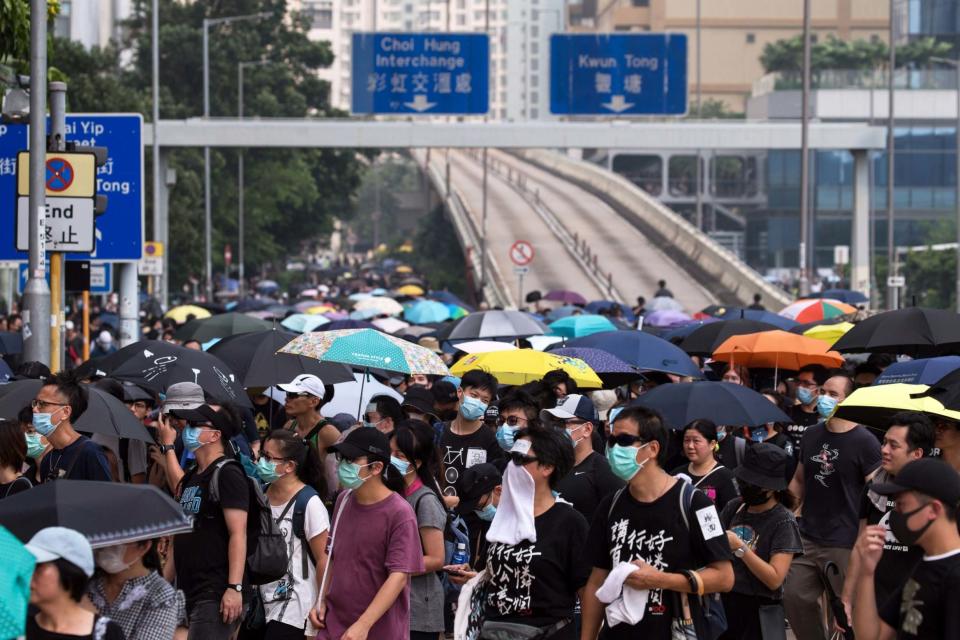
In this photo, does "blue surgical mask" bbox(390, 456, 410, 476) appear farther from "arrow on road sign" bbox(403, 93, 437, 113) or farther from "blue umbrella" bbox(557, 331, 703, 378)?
"arrow on road sign" bbox(403, 93, 437, 113)

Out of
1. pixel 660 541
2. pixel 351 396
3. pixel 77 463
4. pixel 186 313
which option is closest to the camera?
pixel 660 541

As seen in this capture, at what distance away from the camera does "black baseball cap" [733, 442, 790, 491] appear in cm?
854

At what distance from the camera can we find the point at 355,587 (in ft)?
25.2

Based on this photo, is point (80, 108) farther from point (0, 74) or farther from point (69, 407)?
point (69, 407)

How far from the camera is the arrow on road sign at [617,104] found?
123 ft

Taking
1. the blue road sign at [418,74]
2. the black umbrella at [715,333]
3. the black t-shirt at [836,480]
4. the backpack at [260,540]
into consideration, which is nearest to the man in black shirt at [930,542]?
the backpack at [260,540]

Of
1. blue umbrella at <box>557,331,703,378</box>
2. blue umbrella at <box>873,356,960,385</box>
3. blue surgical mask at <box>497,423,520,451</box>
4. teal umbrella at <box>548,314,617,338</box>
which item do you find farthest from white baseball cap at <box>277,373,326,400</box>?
teal umbrella at <box>548,314,617,338</box>

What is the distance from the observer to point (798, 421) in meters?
13.1

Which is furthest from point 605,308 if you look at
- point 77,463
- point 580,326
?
point 77,463

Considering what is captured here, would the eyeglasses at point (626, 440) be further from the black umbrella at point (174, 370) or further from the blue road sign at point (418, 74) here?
Result: the blue road sign at point (418, 74)

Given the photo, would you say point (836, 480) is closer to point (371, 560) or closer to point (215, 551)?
point (371, 560)

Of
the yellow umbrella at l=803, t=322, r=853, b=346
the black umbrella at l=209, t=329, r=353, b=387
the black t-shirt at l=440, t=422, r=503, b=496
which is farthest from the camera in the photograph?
the yellow umbrella at l=803, t=322, r=853, b=346

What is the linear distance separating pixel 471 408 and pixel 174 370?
275 centimetres

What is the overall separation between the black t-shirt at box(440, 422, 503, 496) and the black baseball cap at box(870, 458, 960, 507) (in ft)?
14.1
